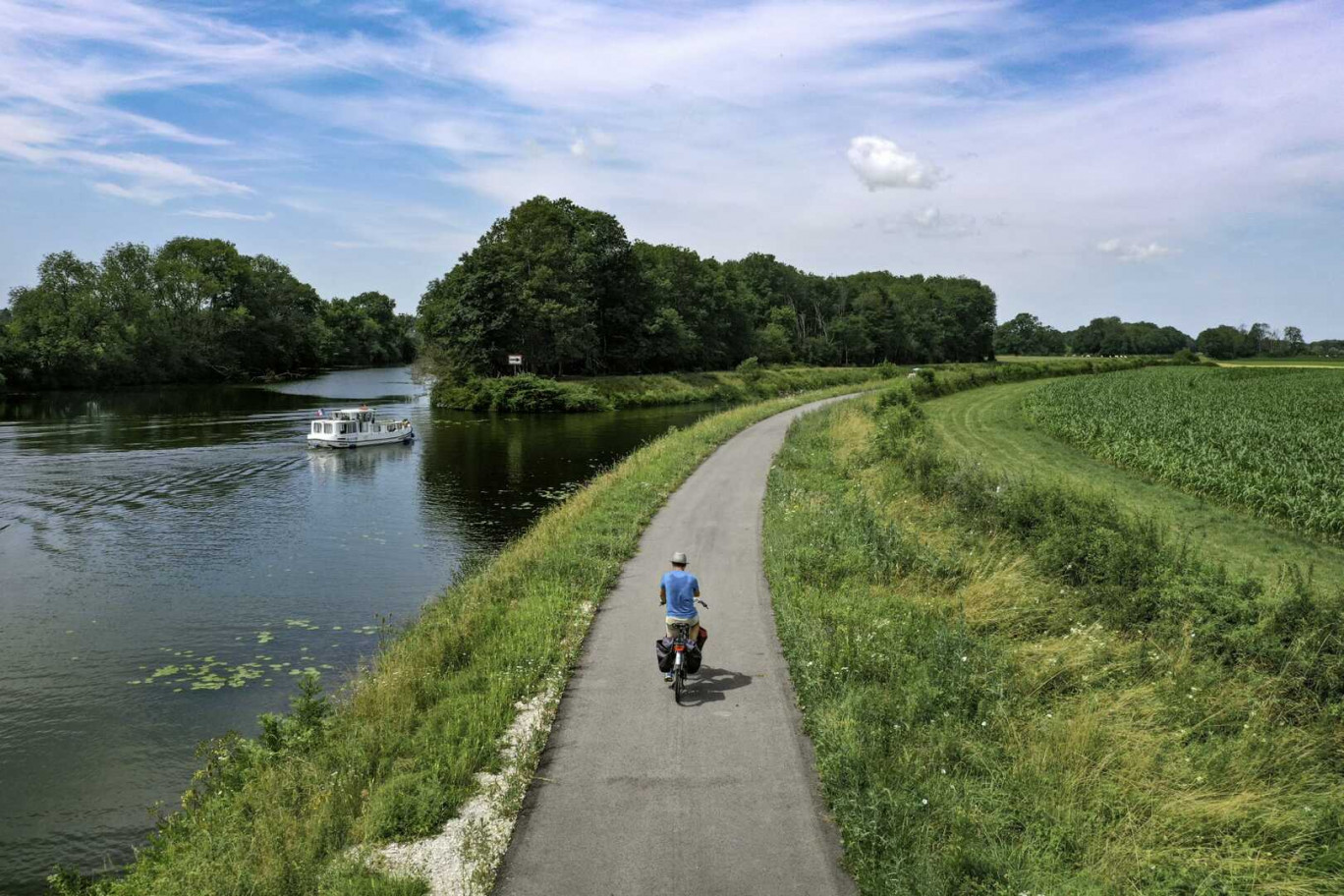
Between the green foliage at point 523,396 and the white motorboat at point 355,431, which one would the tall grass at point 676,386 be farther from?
the white motorboat at point 355,431

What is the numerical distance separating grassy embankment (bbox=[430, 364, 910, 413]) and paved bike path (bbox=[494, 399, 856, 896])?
58095mm

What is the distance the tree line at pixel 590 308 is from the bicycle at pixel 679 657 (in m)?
64.3

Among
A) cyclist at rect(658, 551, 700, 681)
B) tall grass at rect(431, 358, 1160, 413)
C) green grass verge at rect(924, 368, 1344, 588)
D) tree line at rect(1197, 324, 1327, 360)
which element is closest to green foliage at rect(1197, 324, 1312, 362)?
tree line at rect(1197, 324, 1327, 360)

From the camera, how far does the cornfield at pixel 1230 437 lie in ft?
85.9

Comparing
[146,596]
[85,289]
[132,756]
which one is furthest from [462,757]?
[85,289]

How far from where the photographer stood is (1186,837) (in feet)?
27.3

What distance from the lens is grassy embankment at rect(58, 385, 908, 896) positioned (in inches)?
325

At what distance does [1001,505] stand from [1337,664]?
933cm

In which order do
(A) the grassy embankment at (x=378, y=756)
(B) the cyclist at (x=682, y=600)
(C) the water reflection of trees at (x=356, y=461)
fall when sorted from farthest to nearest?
(C) the water reflection of trees at (x=356, y=461) → (B) the cyclist at (x=682, y=600) → (A) the grassy embankment at (x=378, y=756)

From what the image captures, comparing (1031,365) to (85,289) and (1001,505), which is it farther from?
(85,289)

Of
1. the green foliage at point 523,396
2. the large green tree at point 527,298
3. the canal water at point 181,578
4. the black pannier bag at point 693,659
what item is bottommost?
the canal water at point 181,578

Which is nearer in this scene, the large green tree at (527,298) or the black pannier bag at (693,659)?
the black pannier bag at (693,659)

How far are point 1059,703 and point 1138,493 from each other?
22.2 m

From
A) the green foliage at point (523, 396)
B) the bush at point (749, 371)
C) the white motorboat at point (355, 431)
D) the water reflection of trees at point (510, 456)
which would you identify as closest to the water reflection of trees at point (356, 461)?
the white motorboat at point (355, 431)
